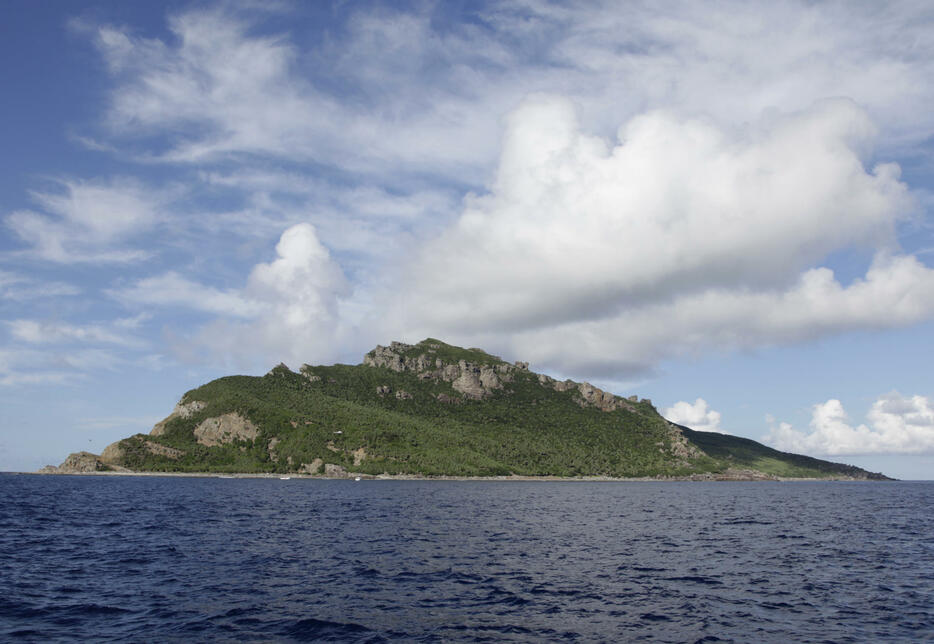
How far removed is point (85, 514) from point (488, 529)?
67.9 metres

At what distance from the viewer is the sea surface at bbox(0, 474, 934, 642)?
32906mm

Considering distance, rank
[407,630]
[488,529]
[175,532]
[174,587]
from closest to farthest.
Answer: [407,630]
[174,587]
[175,532]
[488,529]

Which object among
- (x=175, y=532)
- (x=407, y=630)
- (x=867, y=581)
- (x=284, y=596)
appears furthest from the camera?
(x=175, y=532)

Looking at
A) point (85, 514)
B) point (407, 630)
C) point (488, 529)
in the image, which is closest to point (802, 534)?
point (488, 529)

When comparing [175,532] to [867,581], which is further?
[175,532]

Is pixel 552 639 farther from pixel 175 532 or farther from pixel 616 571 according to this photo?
pixel 175 532

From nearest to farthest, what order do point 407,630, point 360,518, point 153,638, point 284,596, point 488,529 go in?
1. point 153,638
2. point 407,630
3. point 284,596
4. point 488,529
5. point 360,518

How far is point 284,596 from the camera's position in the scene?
130ft

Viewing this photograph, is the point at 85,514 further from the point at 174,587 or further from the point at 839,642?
the point at 839,642

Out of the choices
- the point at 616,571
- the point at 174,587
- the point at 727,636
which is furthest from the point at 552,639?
the point at 174,587

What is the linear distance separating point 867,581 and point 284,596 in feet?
157

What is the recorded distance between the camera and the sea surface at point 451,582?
32906 mm

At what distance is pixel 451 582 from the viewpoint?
4500cm

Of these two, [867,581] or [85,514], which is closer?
[867,581]
